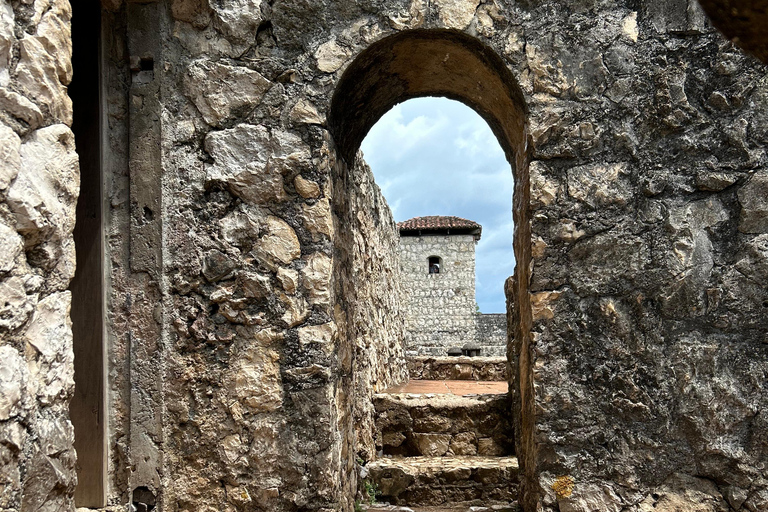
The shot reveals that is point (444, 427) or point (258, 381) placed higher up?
point (258, 381)

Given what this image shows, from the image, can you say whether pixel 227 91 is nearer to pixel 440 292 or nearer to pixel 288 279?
pixel 288 279

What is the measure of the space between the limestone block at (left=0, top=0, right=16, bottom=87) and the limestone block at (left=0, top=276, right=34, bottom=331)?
57cm

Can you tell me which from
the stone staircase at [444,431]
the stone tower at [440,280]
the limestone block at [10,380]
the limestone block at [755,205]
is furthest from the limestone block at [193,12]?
the stone tower at [440,280]

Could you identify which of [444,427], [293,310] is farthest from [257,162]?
[444,427]

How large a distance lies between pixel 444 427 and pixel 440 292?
449 inches

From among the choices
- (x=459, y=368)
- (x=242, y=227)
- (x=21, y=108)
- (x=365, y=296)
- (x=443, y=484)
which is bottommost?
(x=443, y=484)

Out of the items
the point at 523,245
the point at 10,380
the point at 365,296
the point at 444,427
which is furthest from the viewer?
the point at 365,296

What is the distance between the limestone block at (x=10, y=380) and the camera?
4.99 ft

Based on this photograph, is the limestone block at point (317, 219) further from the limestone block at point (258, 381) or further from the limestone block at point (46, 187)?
the limestone block at point (46, 187)

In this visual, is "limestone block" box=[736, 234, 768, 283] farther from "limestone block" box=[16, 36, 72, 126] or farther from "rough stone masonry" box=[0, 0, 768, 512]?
"limestone block" box=[16, 36, 72, 126]

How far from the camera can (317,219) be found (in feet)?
8.64

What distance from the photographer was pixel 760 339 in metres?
2.41

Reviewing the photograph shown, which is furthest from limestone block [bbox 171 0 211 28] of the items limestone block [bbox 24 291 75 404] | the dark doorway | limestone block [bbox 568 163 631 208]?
limestone block [bbox 568 163 631 208]

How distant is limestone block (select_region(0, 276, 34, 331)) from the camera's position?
5.10 feet
